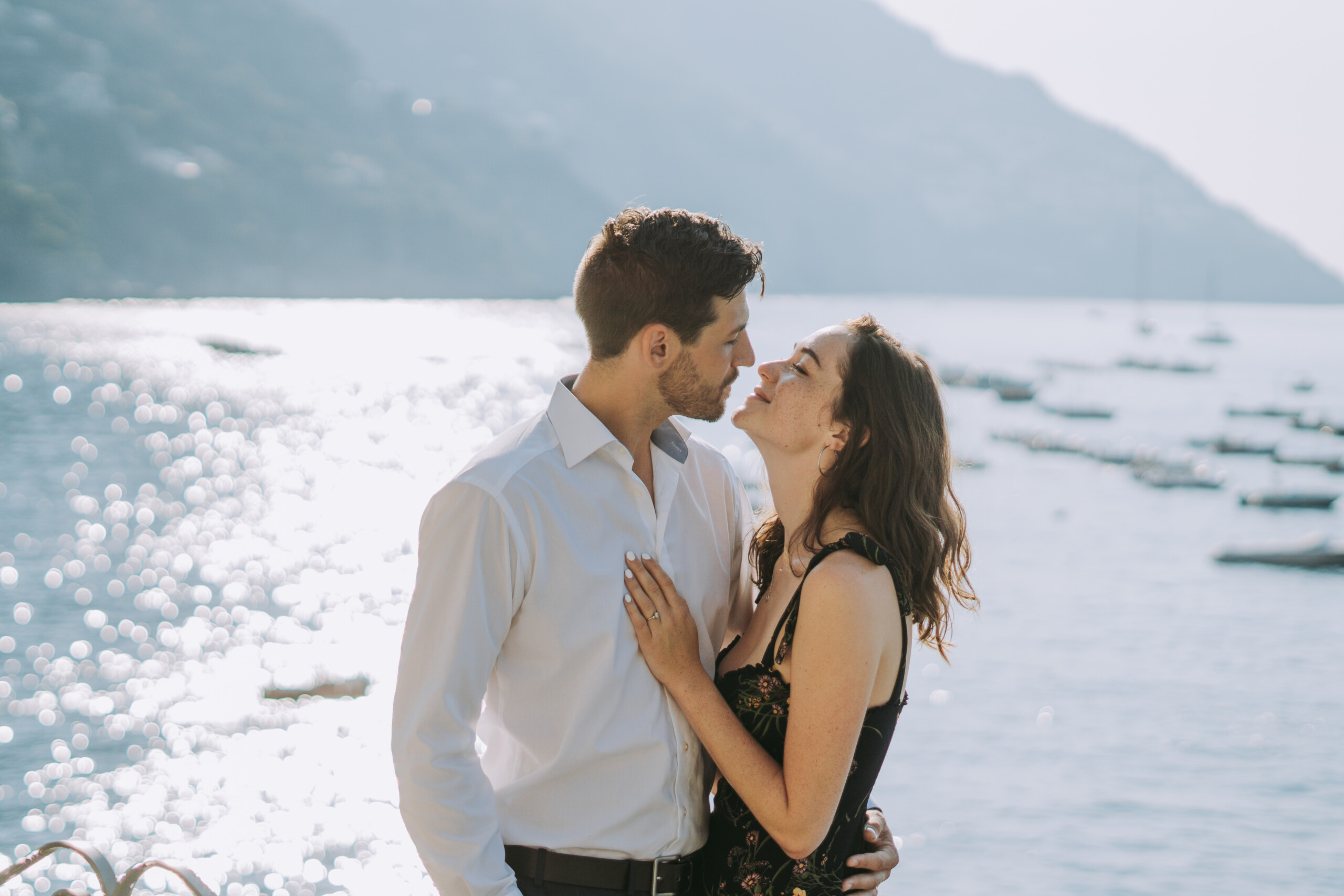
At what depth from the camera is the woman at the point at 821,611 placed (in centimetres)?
278

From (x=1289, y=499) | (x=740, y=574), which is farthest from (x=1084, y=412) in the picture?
(x=740, y=574)

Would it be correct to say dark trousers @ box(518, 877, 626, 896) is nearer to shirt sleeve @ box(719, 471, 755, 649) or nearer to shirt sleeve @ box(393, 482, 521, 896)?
shirt sleeve @ box(393, 482, 521, 896)

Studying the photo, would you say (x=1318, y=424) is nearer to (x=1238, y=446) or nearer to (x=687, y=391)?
(x=1238, y=446)

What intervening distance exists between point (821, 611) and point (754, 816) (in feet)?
1.76

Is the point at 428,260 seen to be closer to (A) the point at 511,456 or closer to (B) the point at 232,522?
(B) the point at 232,522

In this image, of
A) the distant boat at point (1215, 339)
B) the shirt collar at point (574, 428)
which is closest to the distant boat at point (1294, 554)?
the shirt collar at point (574, 428)

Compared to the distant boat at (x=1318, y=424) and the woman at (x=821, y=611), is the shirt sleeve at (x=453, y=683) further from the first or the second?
the distant boat at (x=1318, y=424)

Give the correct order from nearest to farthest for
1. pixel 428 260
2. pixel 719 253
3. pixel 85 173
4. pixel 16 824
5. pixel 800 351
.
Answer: pixel 719 253 < pixel 800 351 < pixel 16 824 < pixel 85 173 < pixel 428 260

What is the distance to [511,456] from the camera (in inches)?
105

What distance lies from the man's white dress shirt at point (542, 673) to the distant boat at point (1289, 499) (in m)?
48.4

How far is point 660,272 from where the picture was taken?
279 centimetres

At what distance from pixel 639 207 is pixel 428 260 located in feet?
519

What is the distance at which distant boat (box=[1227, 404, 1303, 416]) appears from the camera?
240 feet

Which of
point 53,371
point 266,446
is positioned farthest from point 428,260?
point 266,446
